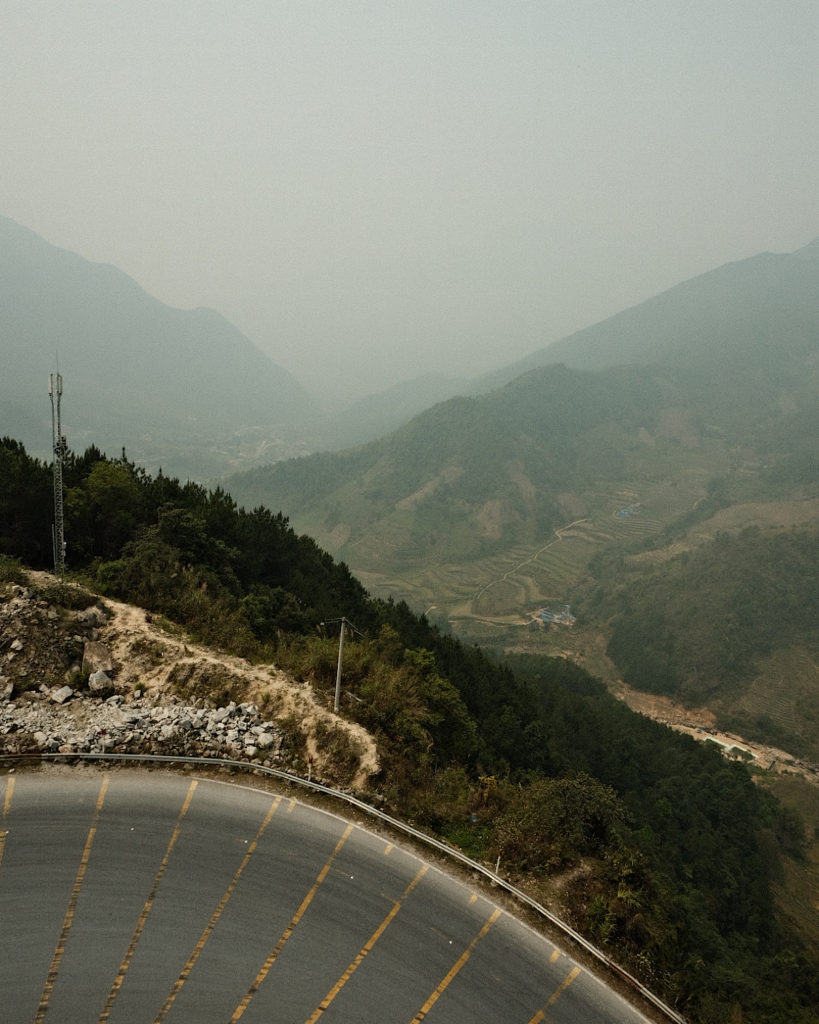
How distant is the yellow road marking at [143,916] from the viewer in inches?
488

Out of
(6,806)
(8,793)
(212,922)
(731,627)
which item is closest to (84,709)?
(8,793)

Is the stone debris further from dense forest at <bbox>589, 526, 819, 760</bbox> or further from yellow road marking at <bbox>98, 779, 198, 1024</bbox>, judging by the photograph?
dense forest at <bbox>589, 526, 819, 760</bbox>

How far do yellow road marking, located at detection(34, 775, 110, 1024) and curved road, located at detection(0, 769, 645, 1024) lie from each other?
0.04 meters

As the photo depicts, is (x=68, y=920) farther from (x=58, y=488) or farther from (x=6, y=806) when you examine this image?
(x=58, y=488)

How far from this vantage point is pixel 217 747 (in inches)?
818

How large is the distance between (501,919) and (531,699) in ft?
167

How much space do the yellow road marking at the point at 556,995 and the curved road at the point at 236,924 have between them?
0.03m

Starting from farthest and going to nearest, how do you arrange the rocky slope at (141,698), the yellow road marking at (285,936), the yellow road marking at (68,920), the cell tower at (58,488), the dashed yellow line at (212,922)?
the cell tower at (58,488)
the rocky slope at (141,698)
the yellow road marking at (285,936)
the dashed yellow line at (212,922)
the yellow road marking at (68,920)

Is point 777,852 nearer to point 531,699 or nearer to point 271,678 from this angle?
point 531,699

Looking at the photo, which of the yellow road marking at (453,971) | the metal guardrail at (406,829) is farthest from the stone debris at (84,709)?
the yellow road marking at (453,971)

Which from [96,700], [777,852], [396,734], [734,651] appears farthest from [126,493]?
[734,651]

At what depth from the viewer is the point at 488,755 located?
3475 cm

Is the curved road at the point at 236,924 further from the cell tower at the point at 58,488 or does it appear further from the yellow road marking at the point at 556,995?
the cell tower at the point at 58,488

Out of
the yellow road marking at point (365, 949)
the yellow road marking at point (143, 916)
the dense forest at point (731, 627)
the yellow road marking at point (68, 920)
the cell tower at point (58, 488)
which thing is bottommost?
the dense forest at point (731, 627)
